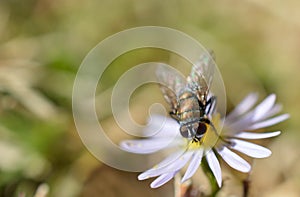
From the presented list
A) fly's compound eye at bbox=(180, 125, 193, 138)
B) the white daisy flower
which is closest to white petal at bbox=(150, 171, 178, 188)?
the white daisy flower

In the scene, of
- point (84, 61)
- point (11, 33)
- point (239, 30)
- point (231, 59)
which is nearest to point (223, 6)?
point (239, 30)

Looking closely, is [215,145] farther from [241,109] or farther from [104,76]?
[104,76]

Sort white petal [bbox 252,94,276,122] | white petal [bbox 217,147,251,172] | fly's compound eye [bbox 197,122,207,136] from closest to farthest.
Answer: white petal [bbox 217,147,251,172], fly's compound eye [bbox 197,122,207,136], white petal [bbox 252,94,276,122]

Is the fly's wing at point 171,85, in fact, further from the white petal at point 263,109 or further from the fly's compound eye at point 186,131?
the white petal at point 263,109

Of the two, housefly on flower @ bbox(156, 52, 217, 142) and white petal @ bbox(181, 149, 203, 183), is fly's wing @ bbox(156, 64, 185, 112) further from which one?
white petal @ bbox(181, 149, 203, 183)

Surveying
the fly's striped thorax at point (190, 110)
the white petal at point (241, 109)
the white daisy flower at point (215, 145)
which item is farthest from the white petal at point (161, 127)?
the fly's striped thorax at point (190, 110)

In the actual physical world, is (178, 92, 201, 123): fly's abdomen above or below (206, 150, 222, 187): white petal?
above

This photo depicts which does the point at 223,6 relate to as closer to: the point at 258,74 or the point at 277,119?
the point at 258,74

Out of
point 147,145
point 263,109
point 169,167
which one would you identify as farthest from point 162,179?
point 263,109
